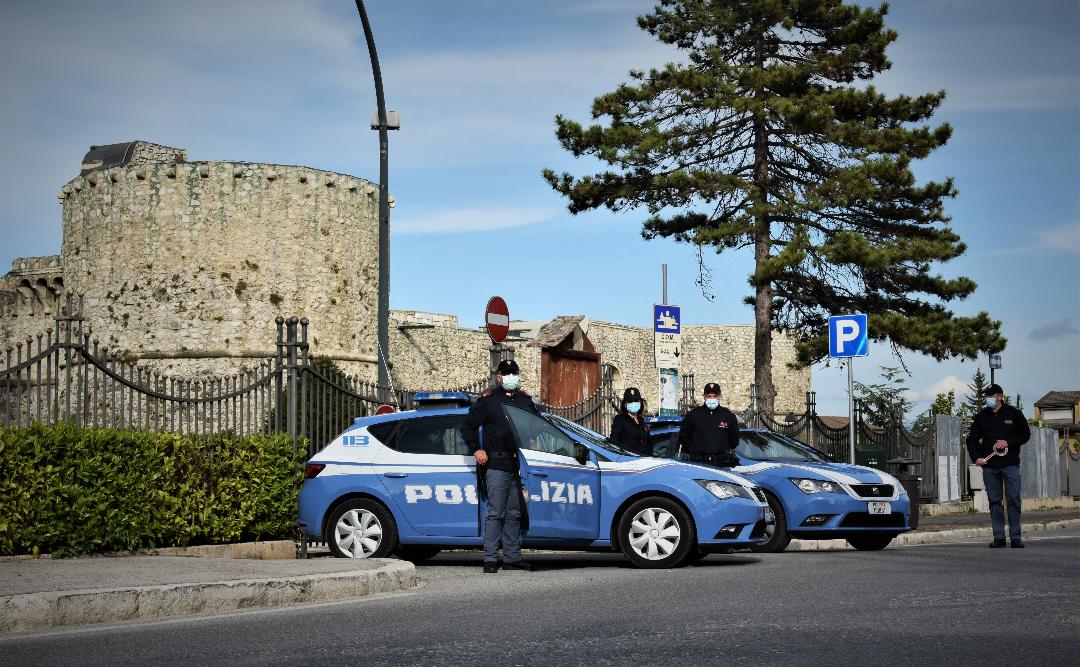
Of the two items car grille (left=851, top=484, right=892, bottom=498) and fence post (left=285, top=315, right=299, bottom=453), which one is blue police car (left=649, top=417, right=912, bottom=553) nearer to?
car grille (left=851, top=484, right=892, bottom=498)

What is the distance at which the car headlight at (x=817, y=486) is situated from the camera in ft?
48.8

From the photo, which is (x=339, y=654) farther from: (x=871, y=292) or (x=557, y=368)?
(x=557, y=368)

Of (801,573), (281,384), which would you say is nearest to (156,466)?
(281,384)

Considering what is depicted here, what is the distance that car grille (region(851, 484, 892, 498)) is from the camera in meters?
15.0

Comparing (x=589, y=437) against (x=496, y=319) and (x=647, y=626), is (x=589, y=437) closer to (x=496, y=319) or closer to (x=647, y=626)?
(x=496, y=319)

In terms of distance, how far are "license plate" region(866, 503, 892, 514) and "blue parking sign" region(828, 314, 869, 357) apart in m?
4.86

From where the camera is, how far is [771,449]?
16297mm

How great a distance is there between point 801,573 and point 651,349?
56.9m

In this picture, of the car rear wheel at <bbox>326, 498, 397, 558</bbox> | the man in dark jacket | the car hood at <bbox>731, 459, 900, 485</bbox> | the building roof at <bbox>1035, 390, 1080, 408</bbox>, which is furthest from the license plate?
the building roof at <bbox>1035, 390, 1080, 408</bbox>

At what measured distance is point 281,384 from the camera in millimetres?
14836

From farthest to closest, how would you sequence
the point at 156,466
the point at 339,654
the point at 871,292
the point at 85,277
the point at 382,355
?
the point at 85,277
the point at 871,292
the point at 382,355
the point at 156,466
the point at 339,654

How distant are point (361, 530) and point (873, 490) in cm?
592

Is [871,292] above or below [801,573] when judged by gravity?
above

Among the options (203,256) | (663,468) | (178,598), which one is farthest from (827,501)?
(203,256)
